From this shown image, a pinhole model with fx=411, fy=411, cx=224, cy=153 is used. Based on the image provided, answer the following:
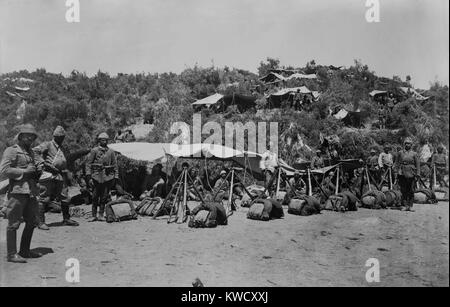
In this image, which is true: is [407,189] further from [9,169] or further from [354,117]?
[354,117]

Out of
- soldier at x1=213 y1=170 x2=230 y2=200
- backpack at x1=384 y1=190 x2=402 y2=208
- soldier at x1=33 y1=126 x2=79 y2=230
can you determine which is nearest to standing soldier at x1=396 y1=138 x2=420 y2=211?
backpack at x1=384 y1=190 x2=402 y2=208

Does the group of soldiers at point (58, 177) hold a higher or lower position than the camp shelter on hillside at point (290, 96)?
lower

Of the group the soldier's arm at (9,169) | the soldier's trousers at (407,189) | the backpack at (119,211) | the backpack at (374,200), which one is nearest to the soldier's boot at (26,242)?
the soldier's arm at (9,169)

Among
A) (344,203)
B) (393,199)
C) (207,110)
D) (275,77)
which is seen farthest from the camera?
(275,77)

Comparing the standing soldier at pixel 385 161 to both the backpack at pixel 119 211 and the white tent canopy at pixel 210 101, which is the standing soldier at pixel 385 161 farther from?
the white tent canopy at pixel 210 101

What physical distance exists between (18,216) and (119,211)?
154 inches

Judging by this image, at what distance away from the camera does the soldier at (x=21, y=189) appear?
5965 mm

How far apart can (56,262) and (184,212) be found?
4208mm

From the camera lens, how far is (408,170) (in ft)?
35.8

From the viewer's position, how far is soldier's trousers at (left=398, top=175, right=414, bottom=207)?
36.6ft

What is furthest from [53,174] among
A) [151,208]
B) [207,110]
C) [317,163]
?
[207,110]

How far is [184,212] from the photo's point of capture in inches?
395

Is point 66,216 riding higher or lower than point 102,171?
lower

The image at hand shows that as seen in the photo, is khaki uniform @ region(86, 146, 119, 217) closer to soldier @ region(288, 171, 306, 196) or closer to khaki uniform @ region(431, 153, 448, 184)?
soldier @ region(288, 171, 306, 196)
